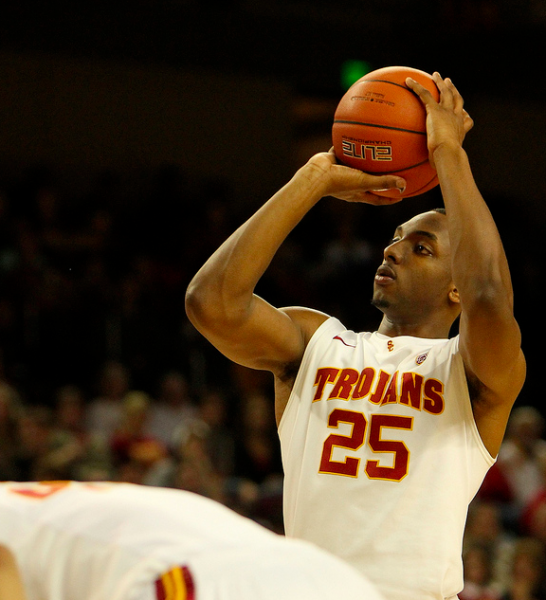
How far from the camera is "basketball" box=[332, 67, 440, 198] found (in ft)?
11.2

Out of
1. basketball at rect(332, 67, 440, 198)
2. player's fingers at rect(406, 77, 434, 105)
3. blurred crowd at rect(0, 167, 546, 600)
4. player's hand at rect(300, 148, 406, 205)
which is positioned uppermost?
player's fingers at rect(406, 77, 434, 105)

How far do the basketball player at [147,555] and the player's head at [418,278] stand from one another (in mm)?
1652

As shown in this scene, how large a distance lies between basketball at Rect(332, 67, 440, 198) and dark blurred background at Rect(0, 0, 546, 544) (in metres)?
4.44

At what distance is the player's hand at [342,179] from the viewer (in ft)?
11.1

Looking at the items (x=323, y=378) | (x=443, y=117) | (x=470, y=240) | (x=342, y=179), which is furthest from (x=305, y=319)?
(x=443, y=117)

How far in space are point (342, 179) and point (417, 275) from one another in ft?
1.63

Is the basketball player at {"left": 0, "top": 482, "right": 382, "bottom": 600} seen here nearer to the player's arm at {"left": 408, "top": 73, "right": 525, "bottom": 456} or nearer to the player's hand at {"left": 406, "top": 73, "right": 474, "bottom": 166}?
the player's arm at {"left": 408, "top": 73, "right": 525, "bottom": 456}

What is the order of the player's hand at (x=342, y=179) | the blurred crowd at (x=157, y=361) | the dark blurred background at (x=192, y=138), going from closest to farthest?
the player's hand at (x=342, y=179) → the blurred crowd at (x=157, y=361) → the dark blurred background at (x=192, y=138)

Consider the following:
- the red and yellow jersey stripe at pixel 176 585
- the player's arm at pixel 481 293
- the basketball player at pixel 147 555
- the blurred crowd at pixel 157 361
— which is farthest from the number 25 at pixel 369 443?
the blurred crowd at pixel 157 361

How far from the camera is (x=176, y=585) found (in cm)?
194

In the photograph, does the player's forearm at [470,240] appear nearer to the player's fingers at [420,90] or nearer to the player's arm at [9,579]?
the player's fingers at [420,90]

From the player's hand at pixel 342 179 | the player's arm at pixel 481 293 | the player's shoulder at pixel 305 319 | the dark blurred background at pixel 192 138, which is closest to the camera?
the player's arm at pixel 481 293

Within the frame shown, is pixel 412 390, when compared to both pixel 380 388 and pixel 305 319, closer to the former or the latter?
pixel 380 388

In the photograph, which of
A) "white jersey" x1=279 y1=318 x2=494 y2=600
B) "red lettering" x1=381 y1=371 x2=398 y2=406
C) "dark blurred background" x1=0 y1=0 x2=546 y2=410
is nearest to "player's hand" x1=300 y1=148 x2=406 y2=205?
"white jersey" x1=279 y1=318 x2=494 y2=600
